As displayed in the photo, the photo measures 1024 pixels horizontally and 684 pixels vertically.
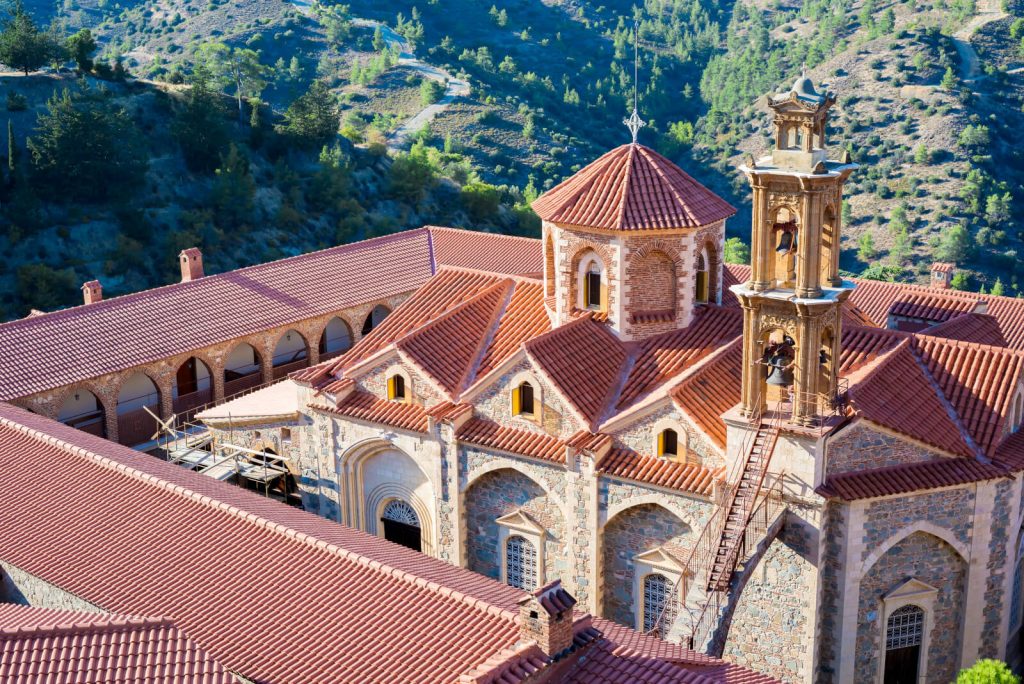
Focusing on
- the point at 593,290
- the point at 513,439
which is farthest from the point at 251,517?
the point at 593,290

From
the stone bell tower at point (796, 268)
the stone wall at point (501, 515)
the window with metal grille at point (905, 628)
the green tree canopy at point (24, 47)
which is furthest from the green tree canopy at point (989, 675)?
the green tree canopy at point (24, 47)

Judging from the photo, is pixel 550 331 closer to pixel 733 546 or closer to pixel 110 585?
pixel 733 546

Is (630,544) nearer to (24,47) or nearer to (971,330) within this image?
(971,330)

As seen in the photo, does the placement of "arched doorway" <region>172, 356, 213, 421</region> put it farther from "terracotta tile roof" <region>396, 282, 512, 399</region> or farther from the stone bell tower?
the stone bell tower

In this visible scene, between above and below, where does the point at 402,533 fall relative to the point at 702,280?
below

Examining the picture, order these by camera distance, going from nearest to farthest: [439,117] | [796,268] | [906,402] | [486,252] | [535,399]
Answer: [796,268]
[906,402]
[535,399]
[486,252]
[439,117]

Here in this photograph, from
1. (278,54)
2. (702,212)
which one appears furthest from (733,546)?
(278,54)
